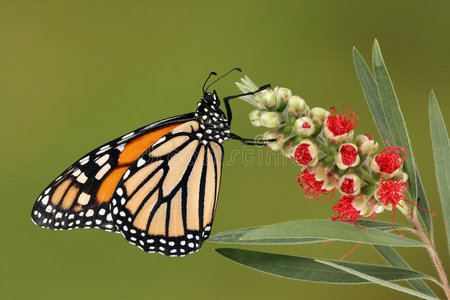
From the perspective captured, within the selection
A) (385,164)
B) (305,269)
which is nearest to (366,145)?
(385,164)

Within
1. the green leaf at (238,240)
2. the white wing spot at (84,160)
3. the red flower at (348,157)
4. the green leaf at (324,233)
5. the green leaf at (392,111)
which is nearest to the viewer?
the green leaf at (324,233)

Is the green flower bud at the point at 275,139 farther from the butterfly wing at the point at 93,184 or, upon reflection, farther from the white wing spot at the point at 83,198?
the white wing spot at the point at 83,198

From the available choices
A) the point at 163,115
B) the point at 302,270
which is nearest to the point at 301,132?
the point at 302,270

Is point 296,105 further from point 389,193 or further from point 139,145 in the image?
point 139,145

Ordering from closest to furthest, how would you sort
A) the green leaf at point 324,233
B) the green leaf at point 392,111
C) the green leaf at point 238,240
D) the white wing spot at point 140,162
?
the green leaf at point 324,233
the green leaf at point 392,111
the green leaf at point 238,240
the white wing spot at point 140,162

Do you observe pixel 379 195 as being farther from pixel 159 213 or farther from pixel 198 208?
pixel 159 213


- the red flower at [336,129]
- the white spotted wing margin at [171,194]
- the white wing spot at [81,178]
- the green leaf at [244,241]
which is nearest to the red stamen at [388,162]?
the red flower at [336,129]

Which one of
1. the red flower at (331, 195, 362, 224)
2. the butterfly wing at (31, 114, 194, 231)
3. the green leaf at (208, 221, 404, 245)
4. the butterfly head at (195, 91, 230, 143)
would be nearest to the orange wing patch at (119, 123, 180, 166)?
the butterfly wing at (31, 114, 194, 231)
